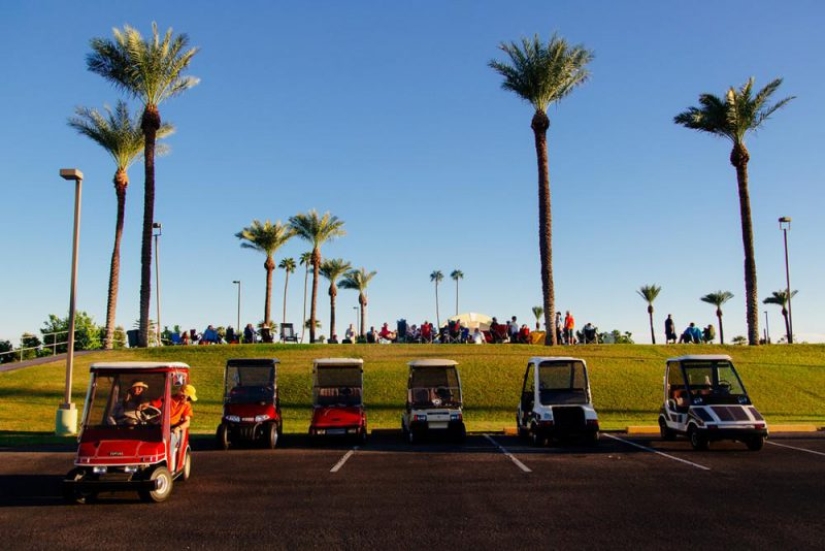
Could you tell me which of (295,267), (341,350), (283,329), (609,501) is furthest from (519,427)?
(295,267)

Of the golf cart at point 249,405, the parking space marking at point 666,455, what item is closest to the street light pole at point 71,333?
the golf cart at point 249,405

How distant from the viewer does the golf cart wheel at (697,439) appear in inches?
609

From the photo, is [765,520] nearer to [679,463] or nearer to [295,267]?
[679,463]

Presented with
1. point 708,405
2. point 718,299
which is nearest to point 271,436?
point 708,405

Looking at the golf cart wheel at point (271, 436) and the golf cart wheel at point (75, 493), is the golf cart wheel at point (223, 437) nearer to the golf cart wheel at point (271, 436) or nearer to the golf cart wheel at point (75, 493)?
the golf cart wheel at point (271, 436)

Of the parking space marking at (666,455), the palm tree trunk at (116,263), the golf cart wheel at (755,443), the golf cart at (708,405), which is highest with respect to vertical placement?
the palm tree trunk at (116,263)

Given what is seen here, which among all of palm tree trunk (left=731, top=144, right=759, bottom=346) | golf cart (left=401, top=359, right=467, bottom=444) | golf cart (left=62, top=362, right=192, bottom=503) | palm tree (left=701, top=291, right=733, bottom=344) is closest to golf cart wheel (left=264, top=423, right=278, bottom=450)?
golf cart (left=401, top=359, right=467, bottom=444)

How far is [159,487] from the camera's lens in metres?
10.2

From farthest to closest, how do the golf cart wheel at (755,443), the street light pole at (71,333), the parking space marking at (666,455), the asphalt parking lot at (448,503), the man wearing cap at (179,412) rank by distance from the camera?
1. the street light pole at (71,333)
2. the golf cart wheel at (755,443)
3. the parking space marking at (666,455)
4. the man wearing cap at (179,412)
5. the asphalt parking lot at (448,503)

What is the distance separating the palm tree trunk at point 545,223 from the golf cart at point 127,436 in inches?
942

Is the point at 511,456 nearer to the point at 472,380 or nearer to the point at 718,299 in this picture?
the point at 472,380

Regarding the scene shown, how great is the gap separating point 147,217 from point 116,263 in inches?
159

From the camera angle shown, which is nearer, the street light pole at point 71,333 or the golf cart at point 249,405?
the golf cart at point 249,405

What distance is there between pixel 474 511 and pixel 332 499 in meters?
2.14
